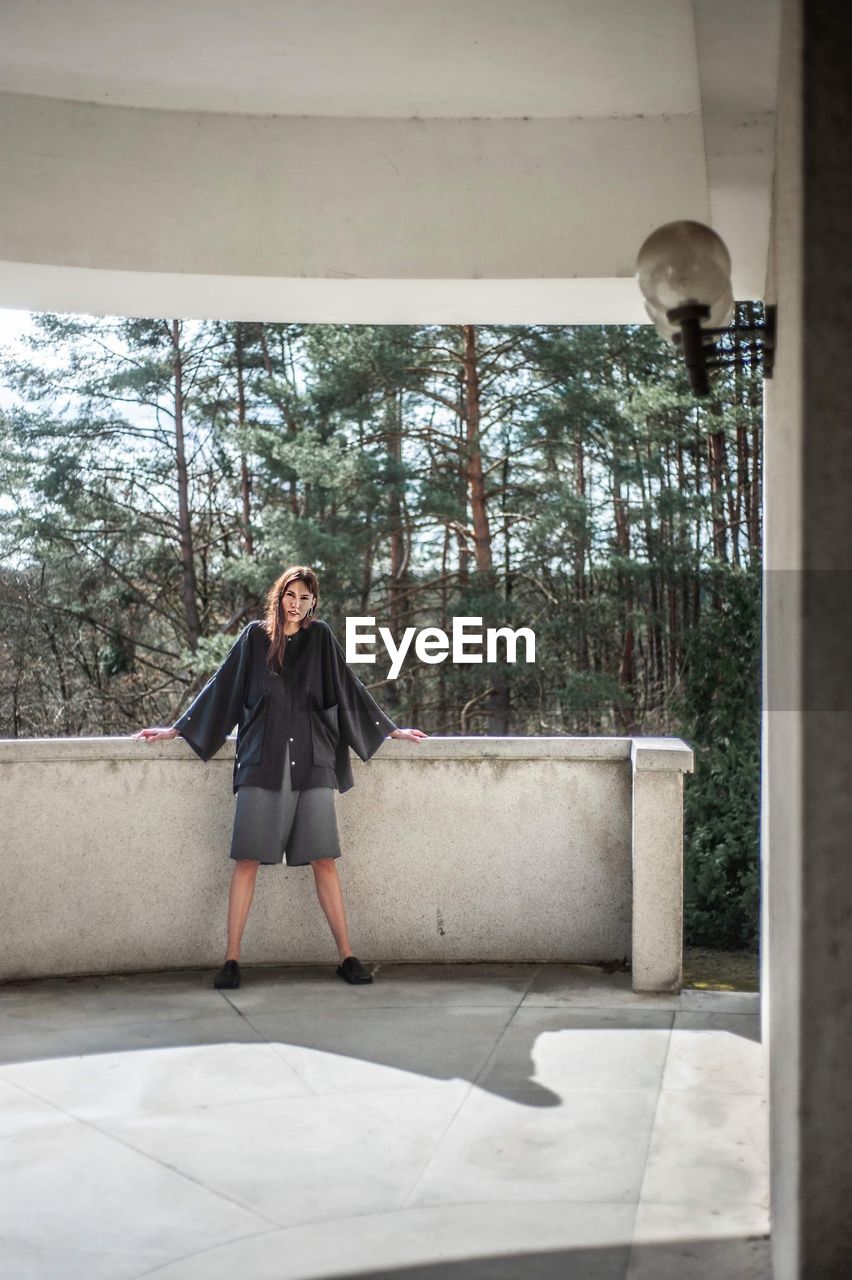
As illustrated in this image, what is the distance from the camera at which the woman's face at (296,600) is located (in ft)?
16.1

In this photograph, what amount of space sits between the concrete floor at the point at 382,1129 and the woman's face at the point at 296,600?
4.47 ft

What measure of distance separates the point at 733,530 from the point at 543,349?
8.49 ft

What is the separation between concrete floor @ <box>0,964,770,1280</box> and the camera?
272 centimetres

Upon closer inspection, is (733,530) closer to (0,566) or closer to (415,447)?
(415,447)

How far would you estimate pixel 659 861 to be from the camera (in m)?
4.66

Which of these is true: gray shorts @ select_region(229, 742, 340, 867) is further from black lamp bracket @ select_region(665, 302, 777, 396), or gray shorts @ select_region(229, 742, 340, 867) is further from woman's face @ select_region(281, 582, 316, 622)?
black lamp bracket @ select_region(665, 302, 777, 396)

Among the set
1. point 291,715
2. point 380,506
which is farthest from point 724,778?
point 380,506

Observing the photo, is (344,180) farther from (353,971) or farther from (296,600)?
(353,971)

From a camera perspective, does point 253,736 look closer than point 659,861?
No

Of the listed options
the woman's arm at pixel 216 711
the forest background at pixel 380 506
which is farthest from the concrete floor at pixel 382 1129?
the forest background at pixel 380 506

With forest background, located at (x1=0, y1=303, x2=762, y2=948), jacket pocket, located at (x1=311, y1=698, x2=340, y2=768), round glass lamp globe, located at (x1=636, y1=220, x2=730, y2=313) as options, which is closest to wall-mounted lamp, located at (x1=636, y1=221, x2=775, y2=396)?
round glass lamp globe, located at (x1=636, y1=220, x2=730, y2=313)

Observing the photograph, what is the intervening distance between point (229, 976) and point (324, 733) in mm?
949

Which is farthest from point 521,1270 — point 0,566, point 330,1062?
point 0,566

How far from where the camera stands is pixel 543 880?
5.12 meters
